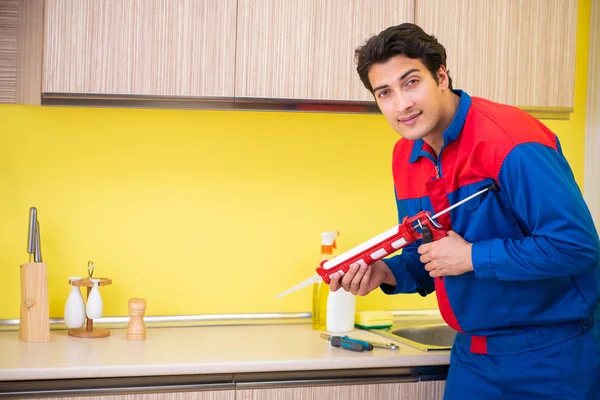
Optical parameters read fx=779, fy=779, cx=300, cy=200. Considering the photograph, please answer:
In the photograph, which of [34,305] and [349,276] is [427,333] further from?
[34,305]

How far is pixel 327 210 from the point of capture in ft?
8.96

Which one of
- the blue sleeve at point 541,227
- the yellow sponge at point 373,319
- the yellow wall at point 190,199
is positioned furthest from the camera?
the yellow sponge at point 373,319

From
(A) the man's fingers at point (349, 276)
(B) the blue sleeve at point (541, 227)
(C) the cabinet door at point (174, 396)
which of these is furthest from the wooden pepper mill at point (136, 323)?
(B) the blue sleeve at point (541, 227)

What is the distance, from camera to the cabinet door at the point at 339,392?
6.79 ft

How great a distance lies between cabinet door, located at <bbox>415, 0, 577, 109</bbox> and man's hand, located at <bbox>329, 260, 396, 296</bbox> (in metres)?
0.69

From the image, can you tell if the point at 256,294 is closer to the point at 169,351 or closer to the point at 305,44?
the point at 169,351

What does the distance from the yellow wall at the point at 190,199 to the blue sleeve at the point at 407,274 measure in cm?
60

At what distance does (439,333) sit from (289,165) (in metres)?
0.78

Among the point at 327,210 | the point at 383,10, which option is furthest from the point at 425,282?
the point at 383,10

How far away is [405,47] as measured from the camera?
5.99 feet

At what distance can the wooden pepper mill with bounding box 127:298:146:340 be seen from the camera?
2321 millimetres

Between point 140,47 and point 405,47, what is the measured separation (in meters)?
0.80

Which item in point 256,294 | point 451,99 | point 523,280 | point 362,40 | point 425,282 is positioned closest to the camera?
point 523,280

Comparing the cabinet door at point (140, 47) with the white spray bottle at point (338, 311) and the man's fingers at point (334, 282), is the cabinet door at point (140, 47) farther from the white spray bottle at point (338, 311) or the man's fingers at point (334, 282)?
the white spray bottle at point (338, 311)
